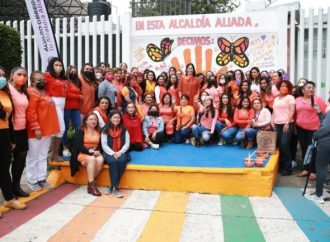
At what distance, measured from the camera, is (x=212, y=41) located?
34.1 ft

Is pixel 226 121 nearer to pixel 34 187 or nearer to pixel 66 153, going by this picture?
pixel 66 153

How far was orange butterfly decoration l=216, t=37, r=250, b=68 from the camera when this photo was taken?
1023 centimetres

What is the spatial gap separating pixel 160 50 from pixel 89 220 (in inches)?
278

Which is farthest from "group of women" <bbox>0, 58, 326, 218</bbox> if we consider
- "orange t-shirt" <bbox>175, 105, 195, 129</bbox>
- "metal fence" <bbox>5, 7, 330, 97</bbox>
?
"metal fence" <bbox>5, 7, 330, 97</bbox>

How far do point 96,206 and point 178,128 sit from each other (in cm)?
312

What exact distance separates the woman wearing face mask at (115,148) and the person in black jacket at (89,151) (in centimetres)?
16

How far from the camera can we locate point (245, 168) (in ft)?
18.6

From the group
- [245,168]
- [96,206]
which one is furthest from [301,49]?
[96,206]

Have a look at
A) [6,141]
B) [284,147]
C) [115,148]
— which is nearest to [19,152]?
[6,141]

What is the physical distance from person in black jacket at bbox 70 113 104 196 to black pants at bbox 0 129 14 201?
121 cm

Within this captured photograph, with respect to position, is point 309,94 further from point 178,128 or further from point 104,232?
point 104,232

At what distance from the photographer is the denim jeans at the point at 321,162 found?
214 inches

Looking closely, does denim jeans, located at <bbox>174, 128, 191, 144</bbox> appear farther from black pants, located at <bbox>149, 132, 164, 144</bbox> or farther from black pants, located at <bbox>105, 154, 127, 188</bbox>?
black pants, located at <bbox>105, 154, 127, 188</bbox>

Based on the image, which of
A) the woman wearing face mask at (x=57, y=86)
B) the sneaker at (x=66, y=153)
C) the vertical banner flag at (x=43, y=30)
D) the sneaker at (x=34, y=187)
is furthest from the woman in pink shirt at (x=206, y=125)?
the vertical banner flag at (x=43, y=30)
